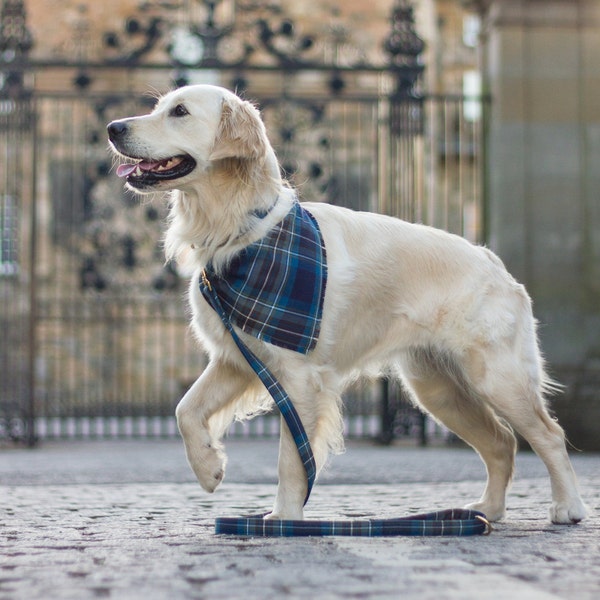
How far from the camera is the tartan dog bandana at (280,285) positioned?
471 cm

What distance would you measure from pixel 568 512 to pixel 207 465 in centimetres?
165

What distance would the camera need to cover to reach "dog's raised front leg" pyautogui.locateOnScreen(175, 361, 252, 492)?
4.67 meters

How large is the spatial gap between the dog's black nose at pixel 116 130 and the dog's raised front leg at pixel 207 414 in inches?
42.1

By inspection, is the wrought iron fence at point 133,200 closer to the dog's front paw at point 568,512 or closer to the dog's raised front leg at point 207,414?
the dog's front paw at point 568,512

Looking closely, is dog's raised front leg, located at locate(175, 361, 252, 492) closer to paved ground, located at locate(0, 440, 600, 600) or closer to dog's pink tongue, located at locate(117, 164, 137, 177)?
paved ground, located at locate(0, 440, 600, 600)

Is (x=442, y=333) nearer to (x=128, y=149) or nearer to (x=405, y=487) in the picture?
(x=128, y=149)

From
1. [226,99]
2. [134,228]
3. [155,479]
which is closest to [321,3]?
[134,228]

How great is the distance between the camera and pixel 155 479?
7.71 meters

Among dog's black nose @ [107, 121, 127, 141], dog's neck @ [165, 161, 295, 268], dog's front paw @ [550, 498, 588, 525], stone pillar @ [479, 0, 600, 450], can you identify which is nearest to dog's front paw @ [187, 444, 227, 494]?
dog's neck @ [165, 161, 295, 268]

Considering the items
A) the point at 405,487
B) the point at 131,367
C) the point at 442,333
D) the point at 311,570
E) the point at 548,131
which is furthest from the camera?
the point at 131,367

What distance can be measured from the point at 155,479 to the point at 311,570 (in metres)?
4.24

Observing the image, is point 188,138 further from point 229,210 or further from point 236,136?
point 229,210

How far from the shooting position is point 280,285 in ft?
15.8

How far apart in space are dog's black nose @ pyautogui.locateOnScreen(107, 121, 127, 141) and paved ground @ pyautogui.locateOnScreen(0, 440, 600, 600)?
1675 mm
